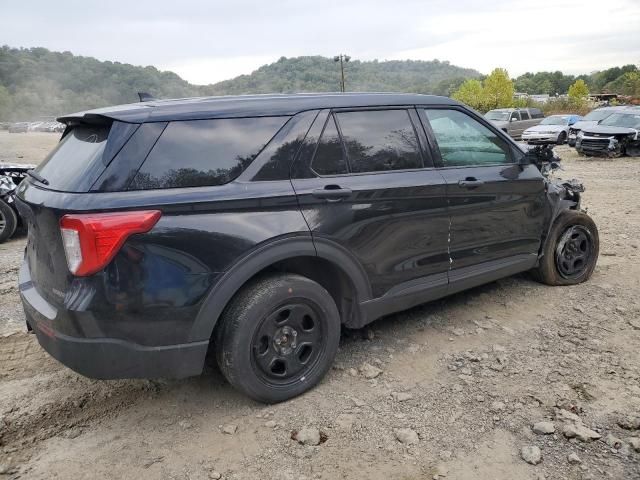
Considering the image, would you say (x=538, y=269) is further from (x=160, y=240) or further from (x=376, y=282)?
(x=160, y=240)

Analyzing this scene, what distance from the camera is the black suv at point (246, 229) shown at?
2309 mm

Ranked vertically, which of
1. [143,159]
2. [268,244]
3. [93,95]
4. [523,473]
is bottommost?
[523,473]

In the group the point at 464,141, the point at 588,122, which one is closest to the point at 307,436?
the point at 464,141

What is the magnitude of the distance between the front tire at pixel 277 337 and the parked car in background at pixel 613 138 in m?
16.1

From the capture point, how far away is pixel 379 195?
3.02 m

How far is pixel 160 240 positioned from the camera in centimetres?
232

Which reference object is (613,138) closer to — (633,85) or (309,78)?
(309,78)

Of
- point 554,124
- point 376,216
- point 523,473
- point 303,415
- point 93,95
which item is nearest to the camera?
point 523,473

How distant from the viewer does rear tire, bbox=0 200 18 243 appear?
639 centimetres

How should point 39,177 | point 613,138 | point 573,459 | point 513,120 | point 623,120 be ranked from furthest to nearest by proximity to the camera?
point 513,120, point 623,120, point 613,138, point 39,177, point 573,459

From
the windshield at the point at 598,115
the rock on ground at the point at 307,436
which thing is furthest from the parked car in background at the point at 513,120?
the rock on ground at the point at 307,436

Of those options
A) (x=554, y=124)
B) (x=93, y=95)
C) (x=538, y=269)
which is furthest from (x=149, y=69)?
(x=538, y=269)

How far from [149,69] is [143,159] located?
291 feet

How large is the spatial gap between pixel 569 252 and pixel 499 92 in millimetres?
44224
